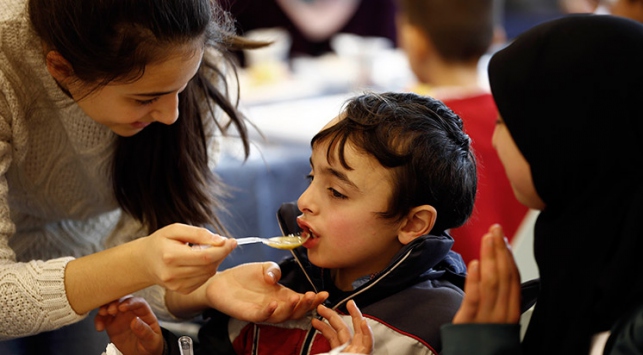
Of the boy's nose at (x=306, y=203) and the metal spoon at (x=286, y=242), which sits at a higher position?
the boy's nose at (x=306, y=203)

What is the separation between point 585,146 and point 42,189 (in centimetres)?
109

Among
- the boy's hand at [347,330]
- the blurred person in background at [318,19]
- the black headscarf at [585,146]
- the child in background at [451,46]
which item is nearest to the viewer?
the black headscarf at [585,146]

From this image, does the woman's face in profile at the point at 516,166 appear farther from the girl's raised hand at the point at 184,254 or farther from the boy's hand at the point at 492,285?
the girl's raised hand at the point at 184,254

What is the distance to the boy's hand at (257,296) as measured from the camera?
129 centimetres

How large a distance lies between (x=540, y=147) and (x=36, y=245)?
44.5 inches

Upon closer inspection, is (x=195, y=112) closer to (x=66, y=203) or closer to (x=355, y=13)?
(x=66, y=203)

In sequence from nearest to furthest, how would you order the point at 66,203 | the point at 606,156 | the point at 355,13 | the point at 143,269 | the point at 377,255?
the point at 606,156 < the point at 143,269 < the point at 377,255 < the point at 66,203 < the point at 355,13

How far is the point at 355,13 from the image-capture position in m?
4.64

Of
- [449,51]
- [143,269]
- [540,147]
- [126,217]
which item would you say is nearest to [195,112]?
[126,217]

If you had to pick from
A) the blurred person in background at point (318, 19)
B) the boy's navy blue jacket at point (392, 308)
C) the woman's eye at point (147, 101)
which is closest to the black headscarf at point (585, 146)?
the boy's navy blue jacket at point (392, 308)

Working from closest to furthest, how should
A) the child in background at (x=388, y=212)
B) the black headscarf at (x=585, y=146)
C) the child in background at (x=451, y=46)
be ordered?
the black headscarf at (x=585, y=146)
the child in background at (x=388, y=212)
the child in background at (x=451, y=46)

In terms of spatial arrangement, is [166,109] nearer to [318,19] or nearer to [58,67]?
[58,67]

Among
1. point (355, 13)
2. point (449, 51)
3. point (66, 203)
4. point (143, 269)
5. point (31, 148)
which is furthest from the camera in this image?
point (355, 13)

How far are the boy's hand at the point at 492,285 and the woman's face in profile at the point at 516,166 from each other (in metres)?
0.08
